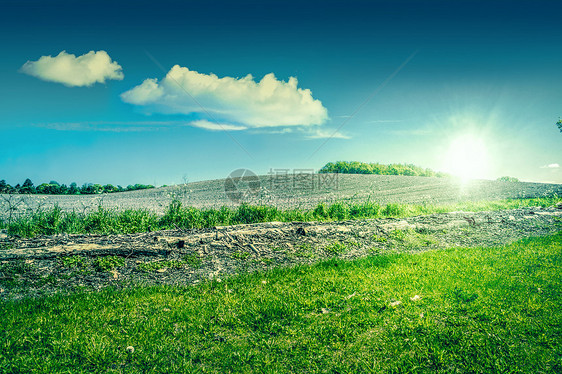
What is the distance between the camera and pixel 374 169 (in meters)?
38.5

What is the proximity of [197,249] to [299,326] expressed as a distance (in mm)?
3133

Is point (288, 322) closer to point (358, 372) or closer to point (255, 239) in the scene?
point (358, 372)

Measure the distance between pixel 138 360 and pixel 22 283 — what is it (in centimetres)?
309

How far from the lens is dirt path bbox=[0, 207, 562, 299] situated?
5.11 m

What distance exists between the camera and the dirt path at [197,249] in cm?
511

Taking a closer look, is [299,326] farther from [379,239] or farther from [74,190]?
[74,190]

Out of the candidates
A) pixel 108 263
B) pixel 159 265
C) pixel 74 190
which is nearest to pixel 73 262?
pixel 108 263

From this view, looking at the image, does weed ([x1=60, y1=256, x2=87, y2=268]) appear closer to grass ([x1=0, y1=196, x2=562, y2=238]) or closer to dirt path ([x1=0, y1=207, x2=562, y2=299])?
dirt path ([x1=0, y1=207, x2=562, y2=299])

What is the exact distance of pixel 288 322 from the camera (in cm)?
391

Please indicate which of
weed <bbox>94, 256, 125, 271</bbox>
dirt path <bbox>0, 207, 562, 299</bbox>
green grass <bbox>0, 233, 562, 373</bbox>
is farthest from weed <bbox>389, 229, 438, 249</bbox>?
weed <bbox>94, 256, 125, 271</bbox>

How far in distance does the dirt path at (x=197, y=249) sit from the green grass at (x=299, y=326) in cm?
61

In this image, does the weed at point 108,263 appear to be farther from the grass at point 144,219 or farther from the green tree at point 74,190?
the green tree at point 74,190

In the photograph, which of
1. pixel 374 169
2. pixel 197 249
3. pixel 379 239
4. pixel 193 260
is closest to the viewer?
pixel 193 260

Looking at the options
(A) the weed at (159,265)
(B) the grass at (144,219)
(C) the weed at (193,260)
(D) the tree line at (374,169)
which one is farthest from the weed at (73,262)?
(D) the tree line at (374,169)
